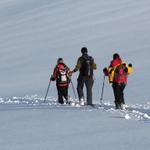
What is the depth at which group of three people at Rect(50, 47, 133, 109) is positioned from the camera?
51.4 ft

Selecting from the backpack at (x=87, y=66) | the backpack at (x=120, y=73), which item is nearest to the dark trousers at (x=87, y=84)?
the backpack at (x=87, y=66)

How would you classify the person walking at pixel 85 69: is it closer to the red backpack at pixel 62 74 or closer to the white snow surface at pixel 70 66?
the red backpack at pixel 62 74

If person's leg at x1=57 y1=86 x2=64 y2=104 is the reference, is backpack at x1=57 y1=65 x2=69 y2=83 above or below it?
above

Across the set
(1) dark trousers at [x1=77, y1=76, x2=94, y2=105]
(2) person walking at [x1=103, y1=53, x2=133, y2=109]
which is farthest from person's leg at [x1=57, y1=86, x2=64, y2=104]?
(2) person walking at [x1=103, y1=53, x2=133, y2=109]

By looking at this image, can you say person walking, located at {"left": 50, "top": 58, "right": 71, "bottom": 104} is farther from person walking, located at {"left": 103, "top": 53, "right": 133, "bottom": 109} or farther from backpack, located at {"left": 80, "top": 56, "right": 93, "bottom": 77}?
person walking, located at {"left": 103, "top": 53, "right": 133, "bottom": 109}

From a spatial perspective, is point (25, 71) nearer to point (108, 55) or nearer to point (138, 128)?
point (108, 55)

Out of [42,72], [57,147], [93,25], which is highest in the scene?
[93,25]

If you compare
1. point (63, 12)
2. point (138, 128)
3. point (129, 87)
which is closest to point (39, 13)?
point (63, 12)

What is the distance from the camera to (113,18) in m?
49.0

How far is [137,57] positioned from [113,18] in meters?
18.4

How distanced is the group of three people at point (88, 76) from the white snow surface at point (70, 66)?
0.43 meters

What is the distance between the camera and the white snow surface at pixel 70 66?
1041cm

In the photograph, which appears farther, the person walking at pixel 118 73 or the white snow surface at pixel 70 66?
the person walking at pixel 118 73

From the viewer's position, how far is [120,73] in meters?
15.7
